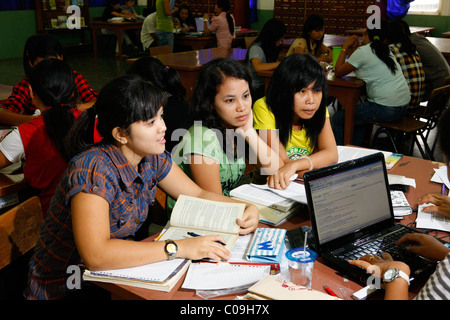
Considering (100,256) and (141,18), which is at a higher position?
(141,18)

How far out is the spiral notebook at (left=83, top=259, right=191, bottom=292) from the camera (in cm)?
126

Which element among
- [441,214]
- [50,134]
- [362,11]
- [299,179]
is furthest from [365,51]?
[362,11]

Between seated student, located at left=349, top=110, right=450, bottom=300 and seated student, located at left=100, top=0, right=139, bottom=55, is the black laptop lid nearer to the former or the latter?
seated student, located at left=349, top=110, right=450, bottom=300

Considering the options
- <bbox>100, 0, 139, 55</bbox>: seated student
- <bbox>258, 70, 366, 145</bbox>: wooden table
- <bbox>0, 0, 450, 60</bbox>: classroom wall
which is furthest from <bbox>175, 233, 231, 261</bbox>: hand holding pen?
<bbox>100, 0, 139, 55</bbox>: seated student

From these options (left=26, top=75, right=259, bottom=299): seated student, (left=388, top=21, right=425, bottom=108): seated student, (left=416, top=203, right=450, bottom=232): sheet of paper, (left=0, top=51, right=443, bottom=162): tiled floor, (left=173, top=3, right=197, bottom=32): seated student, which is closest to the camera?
(left=26, top=75, right=259, bottom=299): seated student

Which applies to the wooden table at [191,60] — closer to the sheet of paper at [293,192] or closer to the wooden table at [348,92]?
the wooden table at [348,92]

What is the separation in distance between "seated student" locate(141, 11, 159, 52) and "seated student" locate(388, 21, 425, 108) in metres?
5.05

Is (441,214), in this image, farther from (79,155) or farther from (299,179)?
(79,155)

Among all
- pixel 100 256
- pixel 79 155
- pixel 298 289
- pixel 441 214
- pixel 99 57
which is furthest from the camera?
pixel 99 57

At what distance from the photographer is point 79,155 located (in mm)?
1455

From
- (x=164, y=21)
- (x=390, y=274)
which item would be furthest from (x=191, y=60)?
(x=390, y=274)

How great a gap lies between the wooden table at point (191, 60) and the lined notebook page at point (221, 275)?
137 inches

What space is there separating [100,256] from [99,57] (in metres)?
9.05

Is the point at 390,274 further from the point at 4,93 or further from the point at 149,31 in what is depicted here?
the point at 149,31
